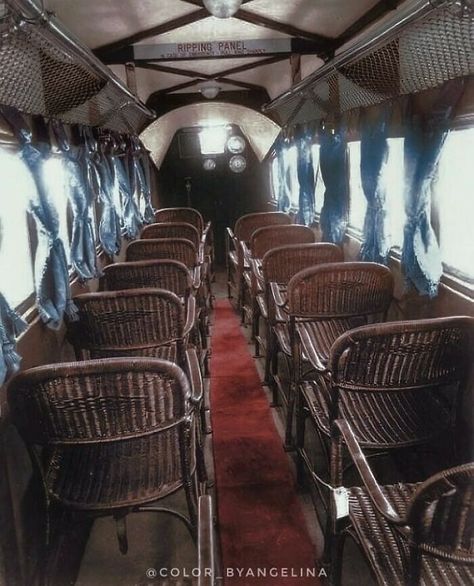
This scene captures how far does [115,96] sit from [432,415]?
10.8 feet

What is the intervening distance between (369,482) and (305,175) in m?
5.03

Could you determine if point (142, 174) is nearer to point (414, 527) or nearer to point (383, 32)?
point (383, 32)

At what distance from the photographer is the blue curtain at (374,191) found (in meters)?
3.72

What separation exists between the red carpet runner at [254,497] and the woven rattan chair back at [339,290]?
2.90 feet

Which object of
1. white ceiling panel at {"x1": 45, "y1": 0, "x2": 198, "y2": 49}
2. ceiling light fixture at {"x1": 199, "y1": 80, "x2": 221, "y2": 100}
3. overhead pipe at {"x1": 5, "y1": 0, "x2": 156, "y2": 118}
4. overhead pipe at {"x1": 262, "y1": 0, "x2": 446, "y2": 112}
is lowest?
overhead pipe at {"x1": 262, "y1": 0, "x2": 446, "y2": 112}

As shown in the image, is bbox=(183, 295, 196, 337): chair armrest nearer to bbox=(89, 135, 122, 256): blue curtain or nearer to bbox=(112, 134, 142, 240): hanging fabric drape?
bbox=(89, 135, 122, 256): blue curtain

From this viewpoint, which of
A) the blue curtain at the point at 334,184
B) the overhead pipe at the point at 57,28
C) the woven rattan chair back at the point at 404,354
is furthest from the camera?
the blue curtain at the point at 334,184

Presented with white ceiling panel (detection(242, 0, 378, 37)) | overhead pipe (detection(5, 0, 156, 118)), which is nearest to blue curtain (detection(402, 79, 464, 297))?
white ceiling panel (detection(242, 0, 378, 37))

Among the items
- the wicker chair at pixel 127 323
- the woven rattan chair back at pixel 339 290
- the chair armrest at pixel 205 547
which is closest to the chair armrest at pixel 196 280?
the wicker chair at pixel 127 323

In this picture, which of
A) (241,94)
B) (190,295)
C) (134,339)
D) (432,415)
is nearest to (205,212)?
(241,94)

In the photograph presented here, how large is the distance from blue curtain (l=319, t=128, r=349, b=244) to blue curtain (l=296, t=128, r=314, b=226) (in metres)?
1.02

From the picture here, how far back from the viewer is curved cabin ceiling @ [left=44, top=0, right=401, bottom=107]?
156 inches

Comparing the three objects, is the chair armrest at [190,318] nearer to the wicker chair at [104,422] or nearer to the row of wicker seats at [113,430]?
the row of wicker seats at [113,430]

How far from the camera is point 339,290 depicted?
3.03 metres
